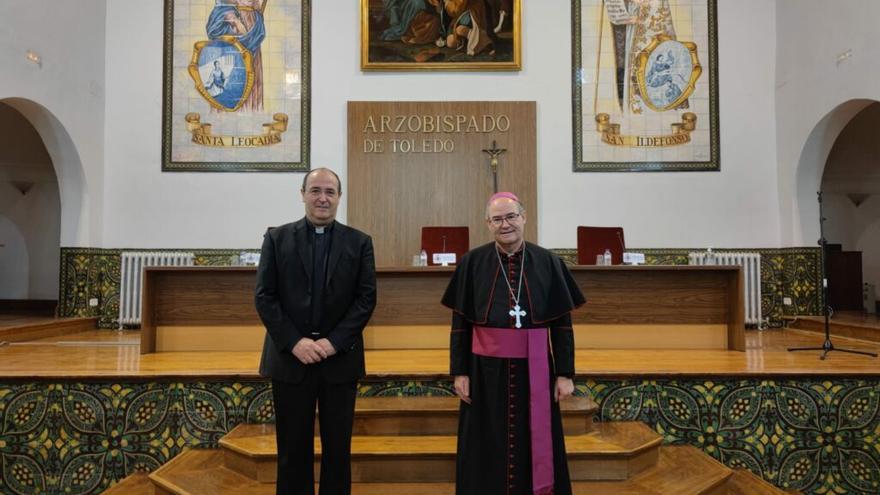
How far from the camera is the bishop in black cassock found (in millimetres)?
2689

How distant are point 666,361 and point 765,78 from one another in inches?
216

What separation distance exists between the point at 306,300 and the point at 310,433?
2.10 ft

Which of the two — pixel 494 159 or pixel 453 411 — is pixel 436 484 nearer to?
pixel 453 411

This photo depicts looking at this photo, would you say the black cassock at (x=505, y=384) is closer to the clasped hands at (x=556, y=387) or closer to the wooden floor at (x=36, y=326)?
the clasped hands at (x=556, y=387)

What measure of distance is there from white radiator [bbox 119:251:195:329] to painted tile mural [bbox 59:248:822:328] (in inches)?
6.2

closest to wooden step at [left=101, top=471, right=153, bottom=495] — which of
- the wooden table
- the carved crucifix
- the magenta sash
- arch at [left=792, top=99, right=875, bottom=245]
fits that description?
the wooden table

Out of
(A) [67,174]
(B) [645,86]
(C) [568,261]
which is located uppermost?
(B) [645,86]

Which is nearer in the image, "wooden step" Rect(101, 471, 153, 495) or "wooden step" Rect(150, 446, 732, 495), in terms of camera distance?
"wooden step" Rect(150, 446, 732, 495)

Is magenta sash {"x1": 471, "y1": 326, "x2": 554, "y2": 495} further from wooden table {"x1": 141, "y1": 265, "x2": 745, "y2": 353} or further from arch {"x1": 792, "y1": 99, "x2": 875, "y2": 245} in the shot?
arch {"x1": 792, "y1": 99, "x2": 875, "y2": 245}

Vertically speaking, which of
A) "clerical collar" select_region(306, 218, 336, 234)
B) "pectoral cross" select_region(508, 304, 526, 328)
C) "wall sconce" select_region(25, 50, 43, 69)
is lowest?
"pectoral cross" select_region(508, 304, 526, 328)

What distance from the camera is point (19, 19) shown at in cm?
636

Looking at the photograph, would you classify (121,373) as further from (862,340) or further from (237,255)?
(862,340)

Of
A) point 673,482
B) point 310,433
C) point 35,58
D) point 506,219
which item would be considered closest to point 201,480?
point 310,433

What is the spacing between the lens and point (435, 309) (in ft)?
17.3
